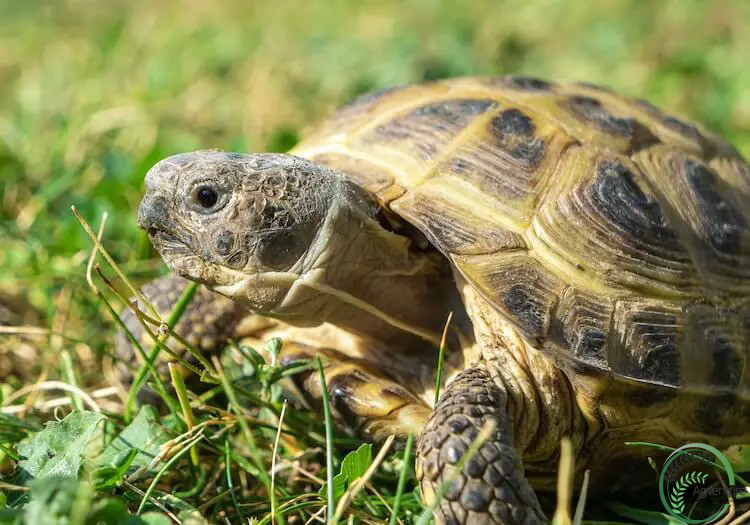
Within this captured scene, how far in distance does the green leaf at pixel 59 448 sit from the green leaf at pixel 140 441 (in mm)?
151

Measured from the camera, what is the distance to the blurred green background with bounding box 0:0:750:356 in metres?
3.88

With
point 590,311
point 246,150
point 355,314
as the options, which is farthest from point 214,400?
point 246,150

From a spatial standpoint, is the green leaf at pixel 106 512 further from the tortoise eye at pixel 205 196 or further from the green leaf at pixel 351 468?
the tortoise eye at pixel 205 196

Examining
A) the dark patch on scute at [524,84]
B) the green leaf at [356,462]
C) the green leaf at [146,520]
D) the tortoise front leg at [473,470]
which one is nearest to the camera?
the green leaf at [146,520]

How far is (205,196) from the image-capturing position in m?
2.30

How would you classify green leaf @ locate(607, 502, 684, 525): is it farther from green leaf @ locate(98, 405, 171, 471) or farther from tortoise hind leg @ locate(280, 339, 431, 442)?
green leaf @ locate(98, 405, 171, 471)

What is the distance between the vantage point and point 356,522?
2.18 meters

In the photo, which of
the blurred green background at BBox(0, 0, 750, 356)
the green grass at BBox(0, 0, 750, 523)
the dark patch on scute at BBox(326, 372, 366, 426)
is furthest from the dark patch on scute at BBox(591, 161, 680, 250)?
the blurred green background at BBox(0, 0, 750, 356)

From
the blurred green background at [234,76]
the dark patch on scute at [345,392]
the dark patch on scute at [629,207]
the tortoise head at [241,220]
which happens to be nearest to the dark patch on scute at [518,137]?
the dark patch on scute at [629,207]

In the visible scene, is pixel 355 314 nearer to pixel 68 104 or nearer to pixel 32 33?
pixel 68 104

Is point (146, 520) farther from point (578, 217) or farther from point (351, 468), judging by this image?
point (578, 217)

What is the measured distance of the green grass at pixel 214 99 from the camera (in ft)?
8.35

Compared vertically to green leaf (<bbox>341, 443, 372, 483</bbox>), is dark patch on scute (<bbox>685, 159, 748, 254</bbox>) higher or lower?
higher

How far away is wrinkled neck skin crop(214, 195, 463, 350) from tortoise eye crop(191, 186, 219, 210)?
0.82ft
